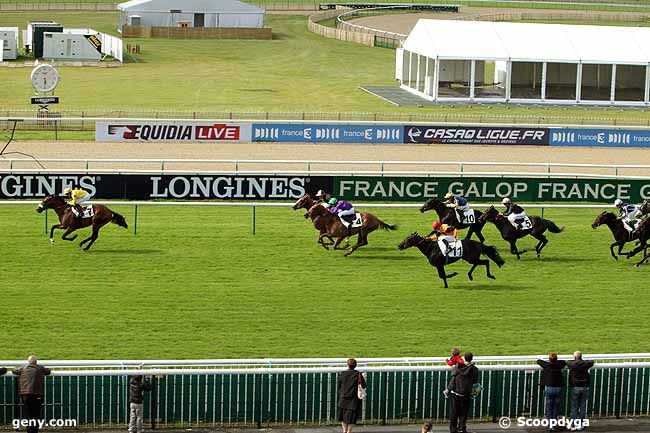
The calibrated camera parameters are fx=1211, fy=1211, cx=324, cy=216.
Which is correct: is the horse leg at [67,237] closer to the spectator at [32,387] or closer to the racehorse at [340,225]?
the racehorse at [340,225]

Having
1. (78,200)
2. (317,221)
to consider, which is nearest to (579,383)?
(317,221)

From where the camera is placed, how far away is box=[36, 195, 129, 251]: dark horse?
68.9ft

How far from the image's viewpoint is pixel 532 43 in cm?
4453

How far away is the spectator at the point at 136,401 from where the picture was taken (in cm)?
1213

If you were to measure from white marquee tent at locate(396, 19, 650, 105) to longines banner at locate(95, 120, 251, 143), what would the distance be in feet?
43.2

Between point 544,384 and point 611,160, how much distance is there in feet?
67.7

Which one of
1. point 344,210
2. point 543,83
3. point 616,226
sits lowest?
point 616,226

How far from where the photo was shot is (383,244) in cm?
2247

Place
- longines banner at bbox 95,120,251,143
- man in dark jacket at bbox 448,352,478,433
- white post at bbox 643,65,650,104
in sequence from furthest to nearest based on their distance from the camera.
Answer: white post at bbox 643,65,650,104 < longines banner at bbox 95,120,251,143 < man in dark jacket at bbox 448,352,478,433

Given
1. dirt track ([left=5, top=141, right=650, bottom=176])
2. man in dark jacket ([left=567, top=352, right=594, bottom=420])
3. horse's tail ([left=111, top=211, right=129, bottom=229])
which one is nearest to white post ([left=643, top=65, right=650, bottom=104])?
dirt track ([left=5, top=141, right=650, bottom=176])

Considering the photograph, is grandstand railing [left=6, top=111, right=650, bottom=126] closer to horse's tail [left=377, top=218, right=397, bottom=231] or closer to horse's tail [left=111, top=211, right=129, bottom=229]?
horse's tail [left=377, top=218, right=397, bottom=231]

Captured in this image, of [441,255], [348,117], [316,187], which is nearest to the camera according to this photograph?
[441,255]

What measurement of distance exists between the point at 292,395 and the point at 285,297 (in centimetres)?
549

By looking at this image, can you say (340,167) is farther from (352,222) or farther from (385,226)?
(352,222)
